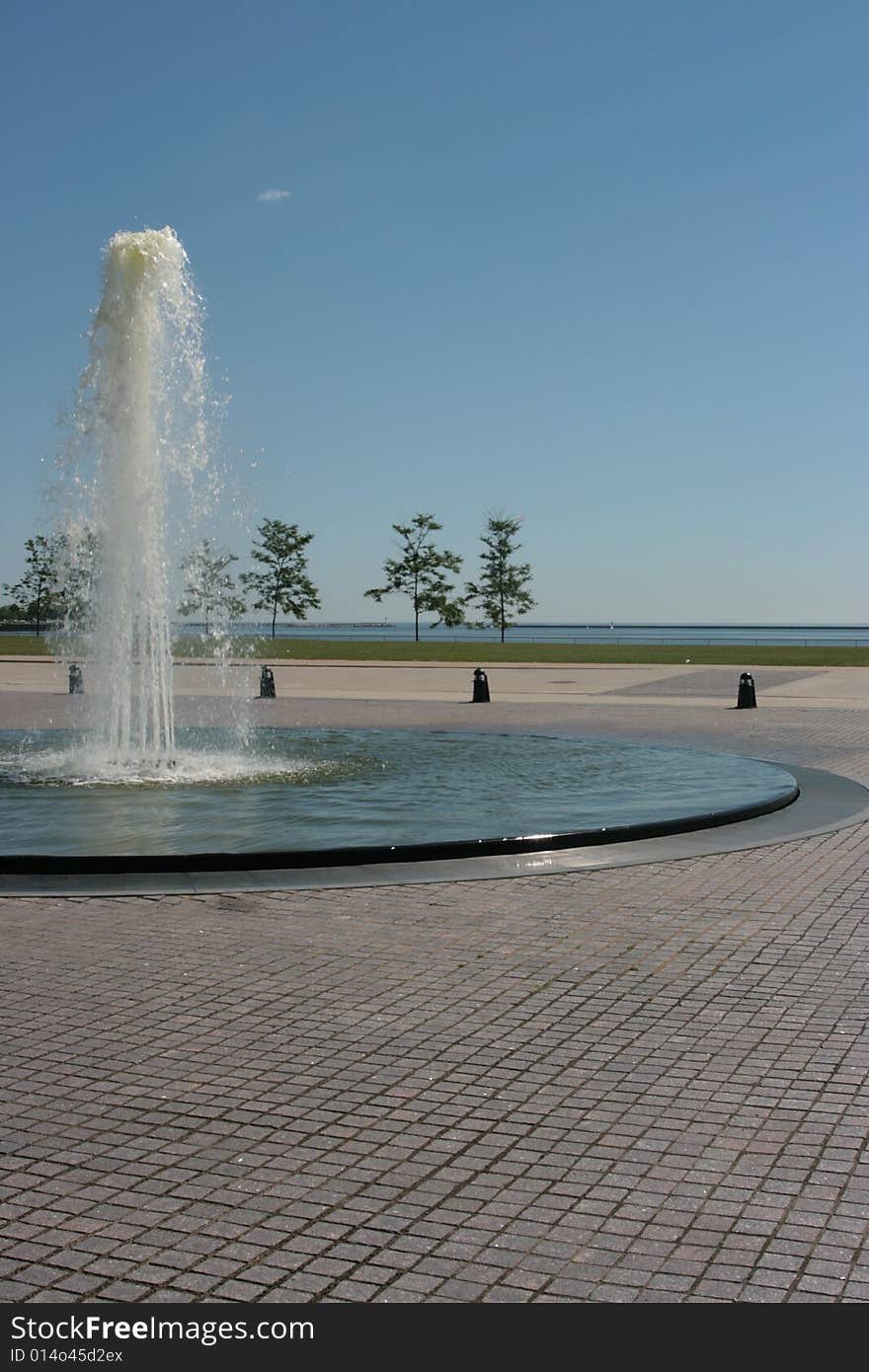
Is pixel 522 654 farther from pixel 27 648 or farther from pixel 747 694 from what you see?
pixel 747 694

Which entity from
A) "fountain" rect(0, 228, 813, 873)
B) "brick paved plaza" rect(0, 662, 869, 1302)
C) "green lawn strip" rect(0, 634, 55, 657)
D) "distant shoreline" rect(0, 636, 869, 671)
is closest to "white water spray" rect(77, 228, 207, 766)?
"fountain" rect(0, 228, 813, 873)

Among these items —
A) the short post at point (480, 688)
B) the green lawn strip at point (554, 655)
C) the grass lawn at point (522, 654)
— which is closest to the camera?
the short post at point (480, 688)

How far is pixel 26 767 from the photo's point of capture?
14328 mm

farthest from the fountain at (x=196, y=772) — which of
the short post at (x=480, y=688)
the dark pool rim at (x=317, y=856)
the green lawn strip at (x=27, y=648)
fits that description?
the green lawn strip at (x=27, y=648)

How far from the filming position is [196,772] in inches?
547

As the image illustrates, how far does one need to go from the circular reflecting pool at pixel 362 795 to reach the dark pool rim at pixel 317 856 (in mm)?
20

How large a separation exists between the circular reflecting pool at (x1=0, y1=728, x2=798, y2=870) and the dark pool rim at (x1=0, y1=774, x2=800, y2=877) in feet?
0.07

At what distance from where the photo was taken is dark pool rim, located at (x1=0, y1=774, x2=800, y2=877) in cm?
899

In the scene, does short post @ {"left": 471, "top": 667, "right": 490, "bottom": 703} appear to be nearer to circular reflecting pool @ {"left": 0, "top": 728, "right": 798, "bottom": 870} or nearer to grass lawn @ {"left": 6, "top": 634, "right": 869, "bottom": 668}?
circular reflecting pool @ {"left": 0, "top": 728, "right": 798, "bottom": 870}

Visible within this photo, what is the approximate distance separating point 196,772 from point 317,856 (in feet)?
16.2

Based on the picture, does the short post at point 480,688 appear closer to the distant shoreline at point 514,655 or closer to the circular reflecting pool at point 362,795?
the circular reflecting pool at point 362,795

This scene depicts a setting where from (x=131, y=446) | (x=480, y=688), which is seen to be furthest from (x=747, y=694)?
(x=131, y=446)

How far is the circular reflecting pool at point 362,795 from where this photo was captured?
32.1 ft

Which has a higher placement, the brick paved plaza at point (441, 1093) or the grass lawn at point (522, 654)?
the grass lawn at point (522, 654)
